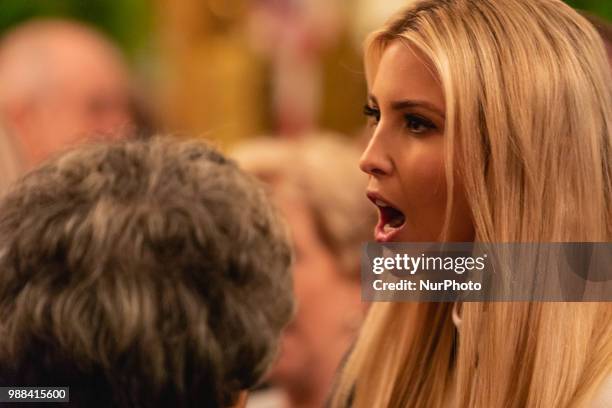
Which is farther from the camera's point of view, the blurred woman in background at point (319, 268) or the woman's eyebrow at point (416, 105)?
the blurred woman in background at point (319, 268)

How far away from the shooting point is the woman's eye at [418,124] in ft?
3.63

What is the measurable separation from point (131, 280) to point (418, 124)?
1.30 ft

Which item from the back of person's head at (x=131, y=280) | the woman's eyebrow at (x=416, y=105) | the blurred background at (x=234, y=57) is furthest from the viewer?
the blurred background at (x=234, y=57)

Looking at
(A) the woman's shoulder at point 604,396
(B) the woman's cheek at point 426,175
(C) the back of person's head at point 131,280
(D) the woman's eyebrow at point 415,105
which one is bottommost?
(A) the woman's shoulder at point 604,396

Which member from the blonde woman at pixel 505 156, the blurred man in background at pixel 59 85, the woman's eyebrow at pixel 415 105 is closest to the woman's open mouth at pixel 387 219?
the blonde woman at pixel 505 156

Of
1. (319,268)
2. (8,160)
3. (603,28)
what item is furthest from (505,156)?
(8,160)

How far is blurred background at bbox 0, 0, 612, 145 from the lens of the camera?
2.05m

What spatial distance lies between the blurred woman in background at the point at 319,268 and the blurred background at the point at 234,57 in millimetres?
224

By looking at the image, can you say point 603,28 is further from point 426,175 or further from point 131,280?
point 131,280

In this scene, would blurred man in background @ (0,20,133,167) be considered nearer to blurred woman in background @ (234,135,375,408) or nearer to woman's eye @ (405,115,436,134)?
blurred woman in background @ (234,135,375,408)

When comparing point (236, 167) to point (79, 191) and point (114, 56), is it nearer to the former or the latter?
point (79, 191)

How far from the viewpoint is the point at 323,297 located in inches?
70.1

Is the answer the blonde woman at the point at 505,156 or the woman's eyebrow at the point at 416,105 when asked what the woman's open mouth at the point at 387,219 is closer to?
the blonde woman at the point at 505,156

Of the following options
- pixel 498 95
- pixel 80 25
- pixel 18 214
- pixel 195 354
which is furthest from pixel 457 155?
pixel 80 25
